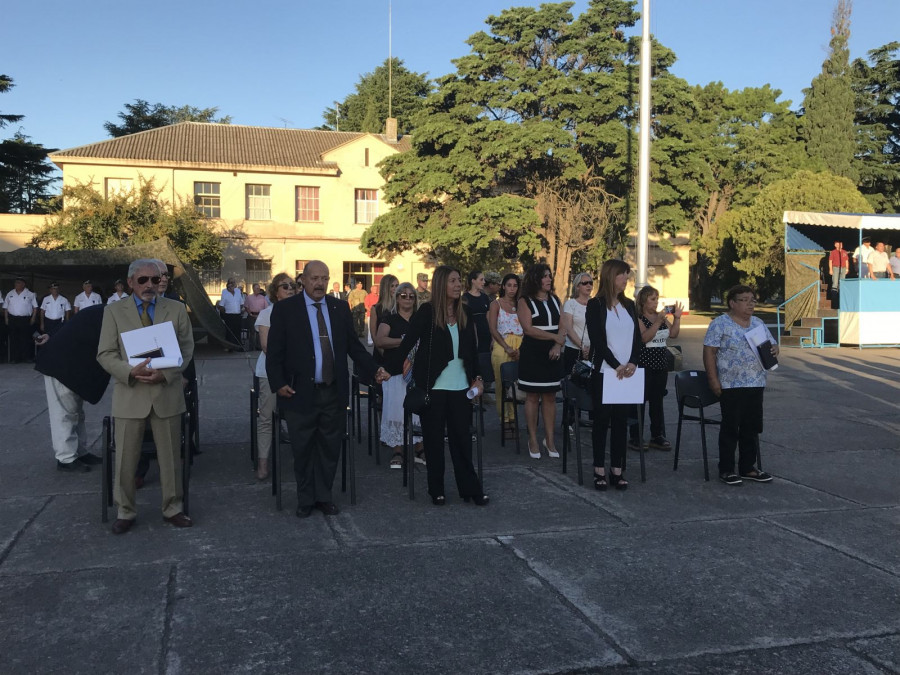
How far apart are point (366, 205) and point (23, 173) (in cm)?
2348

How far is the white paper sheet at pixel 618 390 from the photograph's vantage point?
618 cm

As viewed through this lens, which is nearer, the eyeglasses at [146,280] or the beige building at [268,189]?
the eyeglasses at [146,280]

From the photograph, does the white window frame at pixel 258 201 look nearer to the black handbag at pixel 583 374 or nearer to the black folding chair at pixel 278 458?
the black handbag at pixel 583 374

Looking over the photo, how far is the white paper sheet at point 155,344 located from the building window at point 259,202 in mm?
31991

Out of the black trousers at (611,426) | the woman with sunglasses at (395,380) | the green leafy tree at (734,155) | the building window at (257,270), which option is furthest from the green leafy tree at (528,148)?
the black trousers at (611,426)

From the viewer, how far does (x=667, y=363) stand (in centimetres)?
784

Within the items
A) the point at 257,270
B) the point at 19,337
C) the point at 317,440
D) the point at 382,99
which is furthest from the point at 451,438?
the point at 382,99

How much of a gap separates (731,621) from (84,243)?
91.5 ft

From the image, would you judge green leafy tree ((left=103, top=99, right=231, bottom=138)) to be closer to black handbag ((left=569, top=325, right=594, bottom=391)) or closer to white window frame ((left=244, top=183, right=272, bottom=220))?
white window frame ((left=244, top=183, right=272, bottom=220))

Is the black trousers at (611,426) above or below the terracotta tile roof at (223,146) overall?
below

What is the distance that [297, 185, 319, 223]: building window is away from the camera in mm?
36406

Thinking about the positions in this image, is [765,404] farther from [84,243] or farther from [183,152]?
[183,152]

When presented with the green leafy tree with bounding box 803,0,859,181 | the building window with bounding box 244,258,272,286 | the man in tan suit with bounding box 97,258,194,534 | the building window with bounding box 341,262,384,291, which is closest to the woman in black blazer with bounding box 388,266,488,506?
the man in tan suit with bounding box 97,258,194,534

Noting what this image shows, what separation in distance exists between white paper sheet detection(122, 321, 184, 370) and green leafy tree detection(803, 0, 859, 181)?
158 feet
